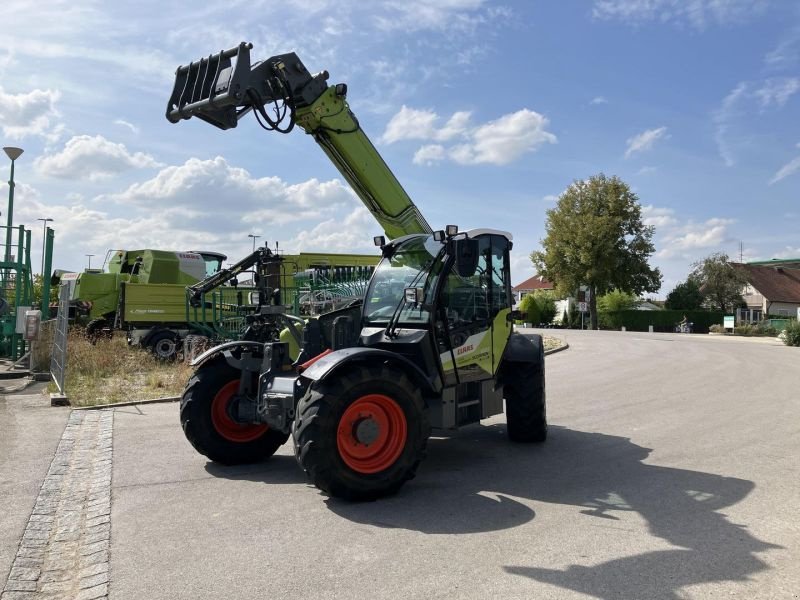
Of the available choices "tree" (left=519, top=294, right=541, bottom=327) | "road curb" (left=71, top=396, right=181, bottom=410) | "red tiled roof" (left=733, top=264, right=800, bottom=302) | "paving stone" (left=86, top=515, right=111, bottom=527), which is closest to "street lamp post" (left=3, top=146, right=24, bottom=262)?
"road curb" (left=71, top=396, right=181, bottom=410)

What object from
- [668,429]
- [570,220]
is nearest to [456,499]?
[668,429]

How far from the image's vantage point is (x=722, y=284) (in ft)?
208

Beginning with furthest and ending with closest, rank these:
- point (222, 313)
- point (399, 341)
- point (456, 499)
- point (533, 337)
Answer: point (222, 313) → point (533, 337) → point (399, 341) → point (456, 499)

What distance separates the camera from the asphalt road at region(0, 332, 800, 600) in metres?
4.08

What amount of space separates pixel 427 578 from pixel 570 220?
57008 mm

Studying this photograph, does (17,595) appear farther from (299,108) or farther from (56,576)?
(299,108)

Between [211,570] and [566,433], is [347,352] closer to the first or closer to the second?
[211,570]

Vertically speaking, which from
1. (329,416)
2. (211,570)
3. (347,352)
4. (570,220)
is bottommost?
(211,570)

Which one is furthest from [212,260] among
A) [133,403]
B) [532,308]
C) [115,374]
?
[532,308]

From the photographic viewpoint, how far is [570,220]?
58.6 metres

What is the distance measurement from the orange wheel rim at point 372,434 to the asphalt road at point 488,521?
35 cm

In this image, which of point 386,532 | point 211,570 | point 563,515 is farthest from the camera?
point 563,515

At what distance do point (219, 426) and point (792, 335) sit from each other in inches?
1311

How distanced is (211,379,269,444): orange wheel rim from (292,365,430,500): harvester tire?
1.84m
